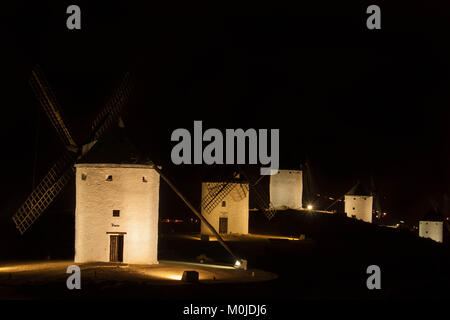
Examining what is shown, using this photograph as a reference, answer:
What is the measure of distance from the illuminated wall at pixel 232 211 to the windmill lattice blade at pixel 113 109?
1460 centimetres

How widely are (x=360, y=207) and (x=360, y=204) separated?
30cm

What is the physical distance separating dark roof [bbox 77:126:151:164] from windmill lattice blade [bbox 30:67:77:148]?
106cm

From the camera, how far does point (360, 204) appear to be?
2386 inches

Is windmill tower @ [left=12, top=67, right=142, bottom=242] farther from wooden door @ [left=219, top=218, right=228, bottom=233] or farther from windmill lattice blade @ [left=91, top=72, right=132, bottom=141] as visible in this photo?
wooden door @ [left=219, top=218, right=228, bottom=233]

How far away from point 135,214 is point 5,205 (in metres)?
24.7

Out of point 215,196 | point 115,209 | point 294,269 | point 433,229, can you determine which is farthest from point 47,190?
point 433,229

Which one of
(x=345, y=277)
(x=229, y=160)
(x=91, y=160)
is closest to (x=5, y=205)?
(x=229, y=160)

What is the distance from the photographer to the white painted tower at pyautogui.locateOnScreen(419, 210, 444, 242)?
201 ft

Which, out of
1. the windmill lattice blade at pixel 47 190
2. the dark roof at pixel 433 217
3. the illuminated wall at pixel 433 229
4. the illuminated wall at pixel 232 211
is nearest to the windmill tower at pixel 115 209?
the windmill lattice blade at pixel 47 190

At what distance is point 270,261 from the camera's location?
29453 mm

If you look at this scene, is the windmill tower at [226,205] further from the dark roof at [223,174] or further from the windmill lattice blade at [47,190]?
the windmill lattice blade at [47,190]

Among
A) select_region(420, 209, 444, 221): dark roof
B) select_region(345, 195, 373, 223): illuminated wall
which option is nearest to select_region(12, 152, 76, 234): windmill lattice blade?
select_region(345, 195, 373, 223): illuminated wall
